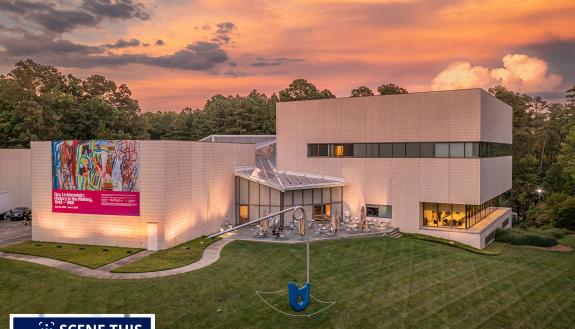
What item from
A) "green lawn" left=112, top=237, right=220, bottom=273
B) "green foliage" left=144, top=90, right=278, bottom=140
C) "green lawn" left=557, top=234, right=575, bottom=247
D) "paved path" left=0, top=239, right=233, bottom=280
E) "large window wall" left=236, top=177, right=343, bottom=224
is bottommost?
"green lawn" left=557, top=234, right=575, bottom=247

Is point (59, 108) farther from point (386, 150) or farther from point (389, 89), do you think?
point (389, 89)

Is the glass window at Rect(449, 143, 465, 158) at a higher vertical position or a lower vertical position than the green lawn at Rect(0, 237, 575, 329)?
higher

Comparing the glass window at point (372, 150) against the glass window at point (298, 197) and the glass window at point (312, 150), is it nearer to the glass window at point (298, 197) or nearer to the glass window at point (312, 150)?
the glass window at point (312, 150)

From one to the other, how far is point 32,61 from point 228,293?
57226 millimetres

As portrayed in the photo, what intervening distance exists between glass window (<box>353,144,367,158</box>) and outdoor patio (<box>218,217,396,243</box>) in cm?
628

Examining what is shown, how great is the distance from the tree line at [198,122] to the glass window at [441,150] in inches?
896

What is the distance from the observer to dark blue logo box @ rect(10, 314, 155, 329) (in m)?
13.8

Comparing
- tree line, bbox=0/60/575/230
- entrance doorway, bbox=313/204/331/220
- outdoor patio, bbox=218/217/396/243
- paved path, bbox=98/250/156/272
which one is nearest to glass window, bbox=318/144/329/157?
entrance doorway, bbox=313/204/331/220

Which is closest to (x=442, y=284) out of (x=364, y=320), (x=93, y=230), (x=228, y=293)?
(x=364, y=320)

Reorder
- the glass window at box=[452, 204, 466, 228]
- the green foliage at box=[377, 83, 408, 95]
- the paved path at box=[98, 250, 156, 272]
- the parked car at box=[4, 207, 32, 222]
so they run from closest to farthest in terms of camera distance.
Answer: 1. the paved path at box=[98, 250, 156, 272]
2. the glass window at box=[452, 204, 466, 228]
3. the parked car at box=[4, 207, 32, 222]
4. the green foliage at box=[377, 83, 408, 95]

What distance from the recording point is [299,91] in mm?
92375

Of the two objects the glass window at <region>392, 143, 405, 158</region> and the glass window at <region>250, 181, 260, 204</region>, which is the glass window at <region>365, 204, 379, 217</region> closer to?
the glass window at <region>392, 143, 405, 158</region>

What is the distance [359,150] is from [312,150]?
5.31m

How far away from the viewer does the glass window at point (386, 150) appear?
39.7m
